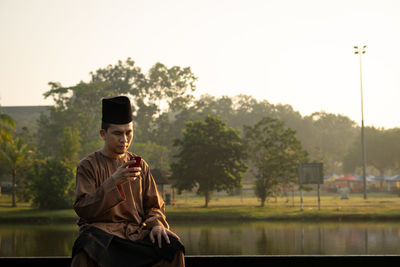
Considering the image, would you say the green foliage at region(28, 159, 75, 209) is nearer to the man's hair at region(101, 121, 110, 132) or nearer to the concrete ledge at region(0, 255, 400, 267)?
the concrete ledge at region(0, 255, 400, 267)

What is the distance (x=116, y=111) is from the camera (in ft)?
11.4

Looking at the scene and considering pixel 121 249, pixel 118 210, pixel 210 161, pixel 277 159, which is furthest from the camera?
pixel 277 159

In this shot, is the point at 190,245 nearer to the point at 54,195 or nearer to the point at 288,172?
the point at 54,195

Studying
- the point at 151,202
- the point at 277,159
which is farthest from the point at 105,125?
the point at 277,159

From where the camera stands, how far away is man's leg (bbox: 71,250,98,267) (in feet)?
10.5

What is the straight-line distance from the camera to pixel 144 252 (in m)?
3.31

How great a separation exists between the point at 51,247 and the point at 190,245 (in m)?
3.75

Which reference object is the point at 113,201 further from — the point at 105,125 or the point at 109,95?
the point at 109,95

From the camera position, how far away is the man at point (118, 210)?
3.23 meters

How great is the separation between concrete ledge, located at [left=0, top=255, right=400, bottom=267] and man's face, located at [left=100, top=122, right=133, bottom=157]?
1184 millimetres

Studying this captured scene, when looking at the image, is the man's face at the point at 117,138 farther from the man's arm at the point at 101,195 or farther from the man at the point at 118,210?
the man's arm at the point at 101,195

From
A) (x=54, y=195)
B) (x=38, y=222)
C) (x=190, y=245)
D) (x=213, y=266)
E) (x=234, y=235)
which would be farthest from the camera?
(x=54, y=195)

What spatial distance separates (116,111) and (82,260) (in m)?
0.92

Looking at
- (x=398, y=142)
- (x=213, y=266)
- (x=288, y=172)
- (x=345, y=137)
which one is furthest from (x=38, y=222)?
(x=345, y=137)
